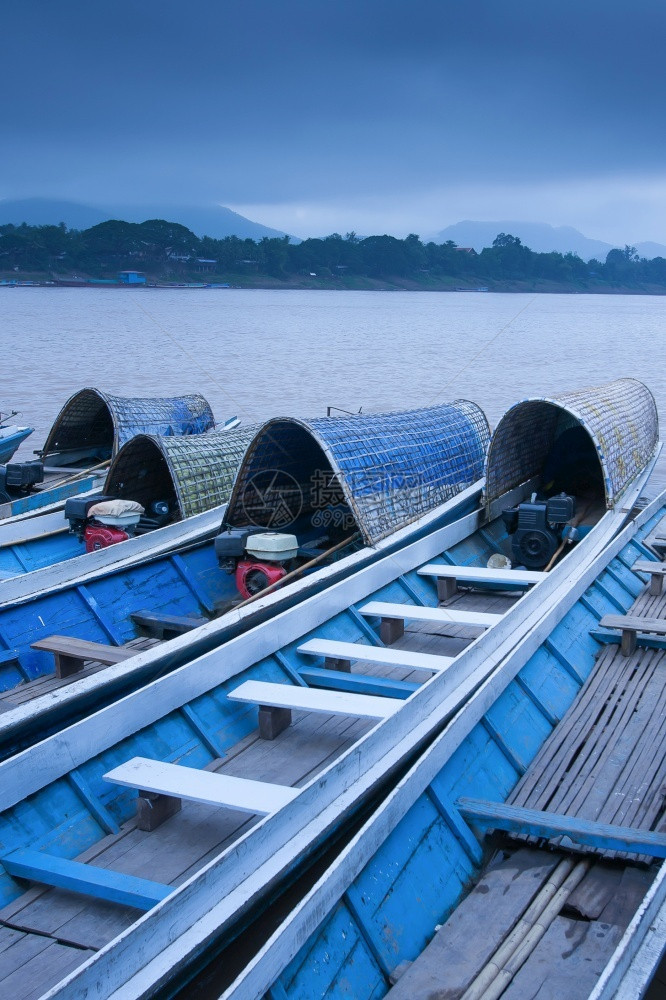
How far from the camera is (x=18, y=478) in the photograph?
13.8 m

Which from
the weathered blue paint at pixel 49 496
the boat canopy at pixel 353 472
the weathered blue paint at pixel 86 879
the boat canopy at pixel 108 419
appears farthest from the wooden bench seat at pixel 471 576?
the boat canopy at pixel 108 419

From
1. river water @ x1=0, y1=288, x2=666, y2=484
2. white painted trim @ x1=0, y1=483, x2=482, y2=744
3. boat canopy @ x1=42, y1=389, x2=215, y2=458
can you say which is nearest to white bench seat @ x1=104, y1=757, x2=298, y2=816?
white painted trim @ x1=0, y1=483, x2=482, y2=744

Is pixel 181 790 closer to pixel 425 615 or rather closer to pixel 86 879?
pixel 86 879

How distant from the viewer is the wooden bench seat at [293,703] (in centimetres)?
608

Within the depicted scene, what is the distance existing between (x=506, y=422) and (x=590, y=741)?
18.2 feet

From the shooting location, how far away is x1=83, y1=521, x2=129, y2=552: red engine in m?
10.5

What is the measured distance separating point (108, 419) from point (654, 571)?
10385 millimetres

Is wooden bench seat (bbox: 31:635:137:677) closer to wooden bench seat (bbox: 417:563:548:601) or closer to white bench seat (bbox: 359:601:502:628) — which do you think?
white bench seat (bbox: 359:601:502:628)

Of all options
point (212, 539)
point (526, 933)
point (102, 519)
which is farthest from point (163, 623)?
point (526, 933)

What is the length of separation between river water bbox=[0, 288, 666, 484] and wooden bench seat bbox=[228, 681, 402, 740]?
1858 cm

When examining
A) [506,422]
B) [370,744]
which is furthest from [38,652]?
[506,422]

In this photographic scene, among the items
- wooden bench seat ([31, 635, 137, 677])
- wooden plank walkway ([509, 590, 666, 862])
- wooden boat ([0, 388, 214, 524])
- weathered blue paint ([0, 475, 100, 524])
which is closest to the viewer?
wooden plank walkway ([509, 590, 666, 862])

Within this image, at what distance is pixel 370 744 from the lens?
539 cm

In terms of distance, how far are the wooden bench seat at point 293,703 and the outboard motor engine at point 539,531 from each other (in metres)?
4.31
